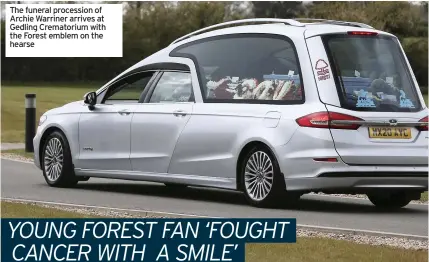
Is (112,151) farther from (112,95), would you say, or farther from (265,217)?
(265,217)

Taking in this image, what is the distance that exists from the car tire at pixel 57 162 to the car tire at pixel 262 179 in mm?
3158

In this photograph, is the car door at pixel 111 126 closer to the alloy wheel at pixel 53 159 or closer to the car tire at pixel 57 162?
the car tire at pixel 57 162

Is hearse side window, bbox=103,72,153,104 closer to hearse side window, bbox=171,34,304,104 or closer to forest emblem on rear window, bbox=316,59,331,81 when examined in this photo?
hearse side window, bbox=171,34,304,104

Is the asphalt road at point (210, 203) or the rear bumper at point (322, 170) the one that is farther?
the rear bumper at point (322, 170)

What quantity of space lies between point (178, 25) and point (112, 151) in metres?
61.3

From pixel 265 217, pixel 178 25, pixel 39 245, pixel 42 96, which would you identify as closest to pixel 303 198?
A: pixel 265 217

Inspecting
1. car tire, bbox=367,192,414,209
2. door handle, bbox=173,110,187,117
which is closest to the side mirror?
door handle, bbox=173,110,187,117

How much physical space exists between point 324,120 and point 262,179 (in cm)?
97

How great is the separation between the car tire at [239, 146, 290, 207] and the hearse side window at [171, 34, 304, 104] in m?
0.61

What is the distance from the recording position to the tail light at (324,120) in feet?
38.4

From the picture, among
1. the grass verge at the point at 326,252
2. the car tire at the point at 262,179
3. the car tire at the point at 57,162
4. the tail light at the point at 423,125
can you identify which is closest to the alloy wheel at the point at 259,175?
the car tire at the point at 262,179

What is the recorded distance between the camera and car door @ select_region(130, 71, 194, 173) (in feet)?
43.4

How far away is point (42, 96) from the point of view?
182 ft

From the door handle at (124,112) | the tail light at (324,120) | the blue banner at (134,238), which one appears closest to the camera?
the blue banner at (134,238)
